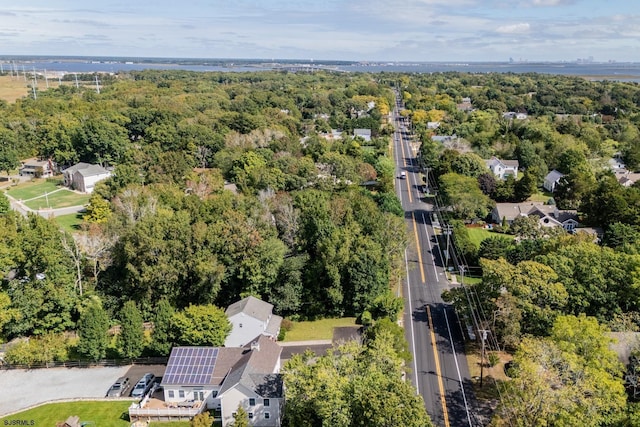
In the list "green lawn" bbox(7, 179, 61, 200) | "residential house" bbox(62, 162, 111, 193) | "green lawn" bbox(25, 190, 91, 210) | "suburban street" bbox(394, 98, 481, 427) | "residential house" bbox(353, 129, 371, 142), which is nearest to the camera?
"suburban street" bbox(394, 98, 481, 427)

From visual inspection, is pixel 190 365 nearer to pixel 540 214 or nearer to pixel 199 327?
pixel 199 327

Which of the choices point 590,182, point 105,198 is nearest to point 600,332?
point 590,182

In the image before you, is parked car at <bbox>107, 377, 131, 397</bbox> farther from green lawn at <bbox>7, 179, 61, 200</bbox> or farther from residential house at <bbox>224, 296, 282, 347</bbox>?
green lawn at <bbox>7, 179, 61, 200</bbox>

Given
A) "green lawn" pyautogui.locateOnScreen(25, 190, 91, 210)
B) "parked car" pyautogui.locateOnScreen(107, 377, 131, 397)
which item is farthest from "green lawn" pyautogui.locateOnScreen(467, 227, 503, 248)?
"green lawn" pyautogui.locateOnScreen(25, 190, 91, 210)

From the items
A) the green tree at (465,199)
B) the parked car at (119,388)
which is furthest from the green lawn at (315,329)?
the green tree at (465,199)

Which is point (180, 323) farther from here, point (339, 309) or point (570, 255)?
point (570, 255)

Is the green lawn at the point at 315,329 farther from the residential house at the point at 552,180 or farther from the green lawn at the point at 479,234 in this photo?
the residential house at the point at 552,180
